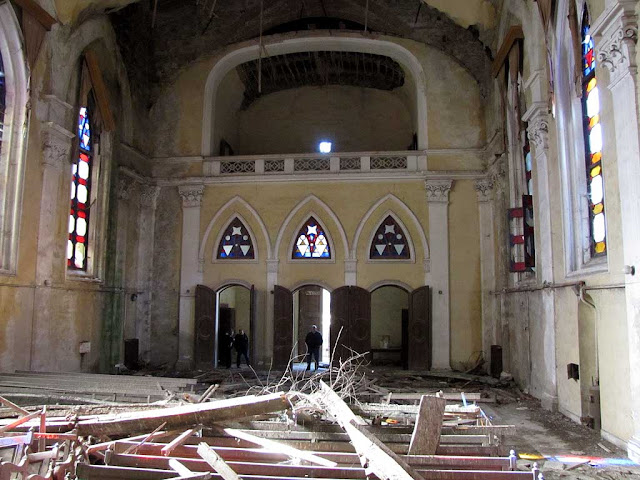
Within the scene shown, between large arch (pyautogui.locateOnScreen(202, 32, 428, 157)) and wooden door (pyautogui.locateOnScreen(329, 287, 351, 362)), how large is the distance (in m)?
5.11

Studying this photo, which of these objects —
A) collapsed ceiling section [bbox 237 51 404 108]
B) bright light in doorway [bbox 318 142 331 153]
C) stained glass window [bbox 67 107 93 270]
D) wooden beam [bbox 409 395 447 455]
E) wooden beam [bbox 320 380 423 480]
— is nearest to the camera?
wooden beam [bbox 320 380 423 480]

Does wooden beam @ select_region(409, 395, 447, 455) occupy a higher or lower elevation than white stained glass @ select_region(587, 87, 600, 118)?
lower

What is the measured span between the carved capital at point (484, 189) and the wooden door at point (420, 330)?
294cm

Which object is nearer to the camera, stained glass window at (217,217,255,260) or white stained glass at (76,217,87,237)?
white stained glass at (76,217,87,237)

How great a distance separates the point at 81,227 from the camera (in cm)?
1301

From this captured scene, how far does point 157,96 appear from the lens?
16.3m

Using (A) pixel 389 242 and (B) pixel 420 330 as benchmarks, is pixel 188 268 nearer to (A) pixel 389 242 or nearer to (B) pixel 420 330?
(A) pixel 389 242

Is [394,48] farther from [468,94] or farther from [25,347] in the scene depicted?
[25,347]

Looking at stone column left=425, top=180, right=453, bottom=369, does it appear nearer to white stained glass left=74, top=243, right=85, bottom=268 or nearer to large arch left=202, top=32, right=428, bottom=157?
large arch left=202, top=32, right=428, bottom=157

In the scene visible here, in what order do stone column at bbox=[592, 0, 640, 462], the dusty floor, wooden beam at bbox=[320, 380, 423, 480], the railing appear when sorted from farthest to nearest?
the railing → stone column at bbox=[592, 0, 640, 462] → the dusty floor → wooden beam at bbox=[320, 380, 423, 480]

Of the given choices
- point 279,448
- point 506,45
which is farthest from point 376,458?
point 506,45

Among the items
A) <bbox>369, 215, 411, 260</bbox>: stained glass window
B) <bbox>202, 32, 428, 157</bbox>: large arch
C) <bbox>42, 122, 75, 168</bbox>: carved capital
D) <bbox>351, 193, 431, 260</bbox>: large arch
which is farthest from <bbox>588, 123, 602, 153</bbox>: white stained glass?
<bbox>42, 122, 75, 168</bbox>: carved capital

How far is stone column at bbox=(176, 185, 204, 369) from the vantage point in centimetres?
1528

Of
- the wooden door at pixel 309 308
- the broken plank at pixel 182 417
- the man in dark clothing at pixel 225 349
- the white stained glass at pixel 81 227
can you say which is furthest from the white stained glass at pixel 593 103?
the wooden door at pixel 309 308
